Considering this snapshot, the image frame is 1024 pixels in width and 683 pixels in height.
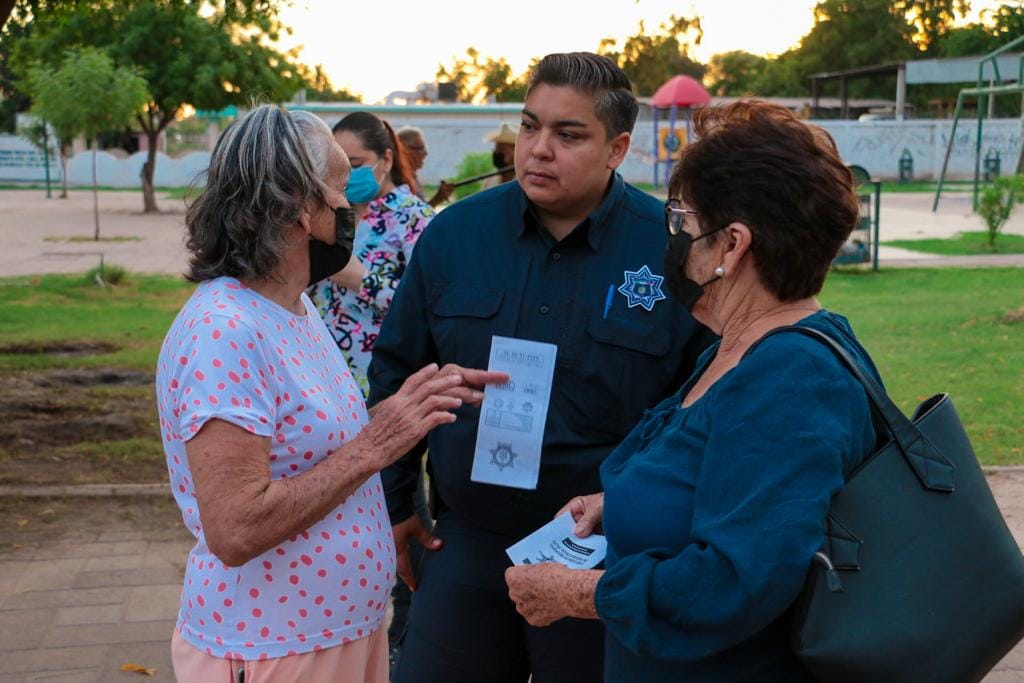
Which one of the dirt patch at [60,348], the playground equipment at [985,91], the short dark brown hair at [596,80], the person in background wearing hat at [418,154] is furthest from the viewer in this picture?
the playground equipment at [985,91]

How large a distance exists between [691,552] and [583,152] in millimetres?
1443

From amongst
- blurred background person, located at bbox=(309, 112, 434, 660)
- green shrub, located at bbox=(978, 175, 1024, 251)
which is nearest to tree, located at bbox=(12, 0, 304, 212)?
green shrub, located at bbox=(978, 175, 1024, 251)

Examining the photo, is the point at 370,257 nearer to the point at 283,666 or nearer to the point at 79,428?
the point at 283,666

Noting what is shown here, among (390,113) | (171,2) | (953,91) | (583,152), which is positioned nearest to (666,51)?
(953,91)

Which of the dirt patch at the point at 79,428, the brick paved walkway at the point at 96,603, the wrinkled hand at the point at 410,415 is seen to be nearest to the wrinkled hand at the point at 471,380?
the wrinkled hand at the point at 410,415

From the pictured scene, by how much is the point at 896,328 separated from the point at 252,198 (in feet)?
35.5

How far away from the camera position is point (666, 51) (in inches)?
2852

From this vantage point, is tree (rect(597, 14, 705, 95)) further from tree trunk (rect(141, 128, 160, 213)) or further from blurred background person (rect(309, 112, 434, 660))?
blurred background person (rect(309, 112, 434, 660))

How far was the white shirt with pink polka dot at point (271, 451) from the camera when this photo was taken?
231cm

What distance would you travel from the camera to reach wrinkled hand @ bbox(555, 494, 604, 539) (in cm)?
256

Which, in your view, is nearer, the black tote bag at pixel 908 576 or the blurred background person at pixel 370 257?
the black tote bag at pixel 908 576

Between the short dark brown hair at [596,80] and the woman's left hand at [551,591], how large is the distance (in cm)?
133

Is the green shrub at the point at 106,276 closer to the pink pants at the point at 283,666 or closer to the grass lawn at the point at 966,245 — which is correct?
the grass lawn at the point at 966,245

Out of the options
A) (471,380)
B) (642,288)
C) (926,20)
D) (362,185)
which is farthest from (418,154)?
(926,20)
